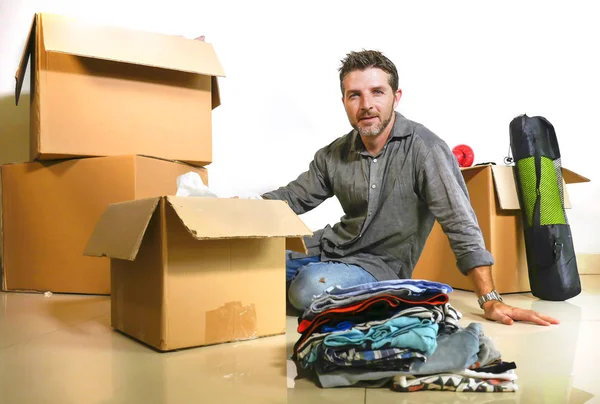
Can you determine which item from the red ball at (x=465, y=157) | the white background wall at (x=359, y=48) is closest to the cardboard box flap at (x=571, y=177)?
the red ball at (x=465, y=157)

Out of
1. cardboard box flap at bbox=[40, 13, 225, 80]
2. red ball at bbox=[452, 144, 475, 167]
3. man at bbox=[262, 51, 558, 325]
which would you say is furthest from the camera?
red ball at bbox=[452, 144, 475, 167]

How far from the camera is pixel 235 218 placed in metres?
1.15

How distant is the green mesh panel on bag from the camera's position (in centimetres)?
194

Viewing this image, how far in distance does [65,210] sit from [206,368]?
1.20 m

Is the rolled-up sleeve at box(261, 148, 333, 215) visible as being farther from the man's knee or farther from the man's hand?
the man's hand

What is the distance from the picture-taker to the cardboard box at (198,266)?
1.12 metres

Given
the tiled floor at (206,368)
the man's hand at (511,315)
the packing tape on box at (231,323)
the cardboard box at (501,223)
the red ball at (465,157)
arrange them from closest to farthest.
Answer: the tiled floor at (206,368)
the packing tape on box at (231,323)
the man's hand at (511,315)
the cardboard box at (501,223)
the red ball at (465,157)

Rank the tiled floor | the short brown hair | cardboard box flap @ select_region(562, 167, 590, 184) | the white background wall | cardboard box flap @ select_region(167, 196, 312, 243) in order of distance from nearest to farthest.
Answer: the tiled floor
cardboard box flap @ select_region(167, 196, 312, 243)
the short brown hair
cardboard box flap @ select_region(562, 167, 590, 184)
the white background wall

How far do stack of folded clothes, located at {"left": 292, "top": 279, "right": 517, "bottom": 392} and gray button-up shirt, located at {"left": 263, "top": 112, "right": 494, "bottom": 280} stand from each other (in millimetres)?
590

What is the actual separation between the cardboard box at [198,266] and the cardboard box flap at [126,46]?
0.70m

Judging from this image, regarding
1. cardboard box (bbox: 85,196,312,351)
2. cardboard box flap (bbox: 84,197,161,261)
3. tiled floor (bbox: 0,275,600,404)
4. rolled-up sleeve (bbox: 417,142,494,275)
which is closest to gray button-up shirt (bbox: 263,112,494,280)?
rolled-up sleeve (bbox: 417,142,494,275)

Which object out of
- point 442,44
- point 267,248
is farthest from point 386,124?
point 442,44

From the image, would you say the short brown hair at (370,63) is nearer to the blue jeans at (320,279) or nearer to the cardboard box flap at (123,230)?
the blue jeans at (320,279)

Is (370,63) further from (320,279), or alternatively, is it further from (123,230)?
(123,230)
